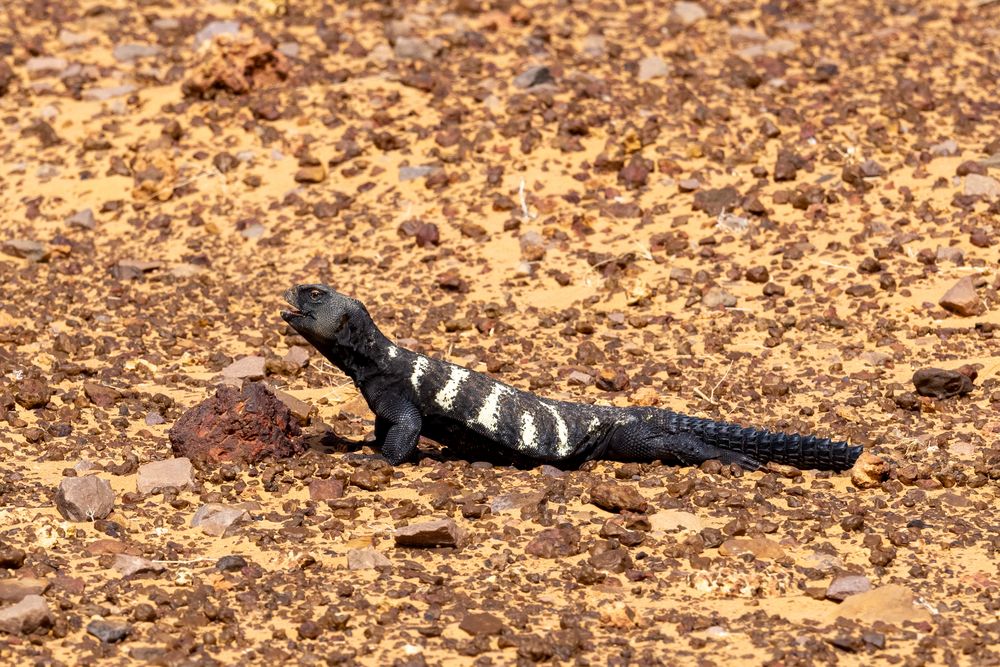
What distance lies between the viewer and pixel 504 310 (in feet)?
37.3

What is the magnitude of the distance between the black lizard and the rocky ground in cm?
23

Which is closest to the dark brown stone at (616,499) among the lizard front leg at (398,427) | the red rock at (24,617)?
the lizard front leg at (398,427)

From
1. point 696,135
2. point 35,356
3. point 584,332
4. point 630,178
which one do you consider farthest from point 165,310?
point 696,135

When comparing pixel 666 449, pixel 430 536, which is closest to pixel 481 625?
pixel 430 536

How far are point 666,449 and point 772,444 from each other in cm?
64

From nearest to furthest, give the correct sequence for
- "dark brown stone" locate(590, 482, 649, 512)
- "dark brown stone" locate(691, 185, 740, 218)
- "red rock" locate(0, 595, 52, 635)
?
"red rock" locate(0, 595, 52, 635), "dark brown stone" locate(590, 482, 649, 512), "dark brown stone" locate(691, 185, 740, 218)

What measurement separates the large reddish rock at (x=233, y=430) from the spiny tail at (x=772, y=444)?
7.69 feet

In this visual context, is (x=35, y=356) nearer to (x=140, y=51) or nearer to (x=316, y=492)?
(x=316, y=492)

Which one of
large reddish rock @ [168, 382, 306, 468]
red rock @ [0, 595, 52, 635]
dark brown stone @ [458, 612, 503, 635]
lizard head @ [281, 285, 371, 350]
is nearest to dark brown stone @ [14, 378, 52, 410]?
large reddish rock @ [168, 382, 306, 468]

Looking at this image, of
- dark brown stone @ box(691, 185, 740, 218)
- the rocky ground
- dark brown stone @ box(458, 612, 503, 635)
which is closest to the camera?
dark brown stone @ box(458, 612, 503, 635)

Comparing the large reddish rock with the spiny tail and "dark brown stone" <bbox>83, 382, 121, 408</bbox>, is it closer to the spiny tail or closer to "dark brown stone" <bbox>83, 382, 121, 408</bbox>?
"dark brown stone" <bbox>83, 382, 121, 408</bbox>

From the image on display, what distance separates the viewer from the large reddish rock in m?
8.63

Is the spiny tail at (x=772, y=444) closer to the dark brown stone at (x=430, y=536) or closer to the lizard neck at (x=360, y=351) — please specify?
the lizard neck at (x=360, y=351)

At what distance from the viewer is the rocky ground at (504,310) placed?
23.2 ft
